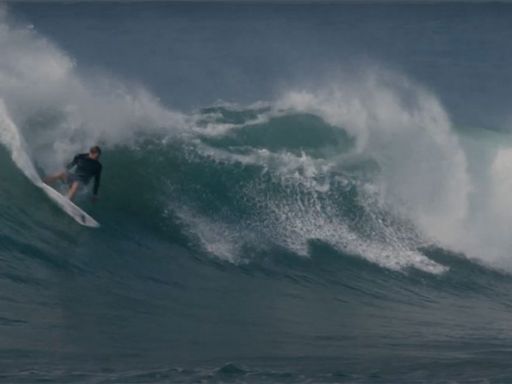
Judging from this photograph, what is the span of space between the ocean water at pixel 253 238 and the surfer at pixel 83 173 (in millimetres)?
359

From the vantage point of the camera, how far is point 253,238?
41.4 feet

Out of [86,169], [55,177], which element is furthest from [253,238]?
[55,177]

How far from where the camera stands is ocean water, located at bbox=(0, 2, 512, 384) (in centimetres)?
847

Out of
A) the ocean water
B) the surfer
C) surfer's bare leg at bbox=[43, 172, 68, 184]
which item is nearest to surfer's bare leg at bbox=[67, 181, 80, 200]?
the surfer

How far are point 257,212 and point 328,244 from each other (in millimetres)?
1087

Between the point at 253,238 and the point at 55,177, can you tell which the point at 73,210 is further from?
the point at 253,238

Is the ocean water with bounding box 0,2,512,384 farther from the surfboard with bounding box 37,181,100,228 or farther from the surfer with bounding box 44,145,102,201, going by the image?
the surfer with bounding box 44,145,102,201

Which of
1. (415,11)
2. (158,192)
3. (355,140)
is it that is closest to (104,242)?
(158,192)

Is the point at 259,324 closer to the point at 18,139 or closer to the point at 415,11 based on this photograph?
the point at 18,139

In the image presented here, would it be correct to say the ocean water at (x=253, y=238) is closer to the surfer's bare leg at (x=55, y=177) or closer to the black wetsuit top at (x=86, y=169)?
the surfer's bare leg at (x=55, y=177)

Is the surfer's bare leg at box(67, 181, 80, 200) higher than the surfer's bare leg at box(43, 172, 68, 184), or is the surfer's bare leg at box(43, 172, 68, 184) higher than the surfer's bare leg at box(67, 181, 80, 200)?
the surfer's bare leg at box(43, 172, 68, 184)

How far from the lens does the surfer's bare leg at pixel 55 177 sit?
1245 centimetres

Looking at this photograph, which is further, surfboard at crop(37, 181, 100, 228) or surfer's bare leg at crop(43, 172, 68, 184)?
surfer's bare leg at crop(43, 172, 68, 184)

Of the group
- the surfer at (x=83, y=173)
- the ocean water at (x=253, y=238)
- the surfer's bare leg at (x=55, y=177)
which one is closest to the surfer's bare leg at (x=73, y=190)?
the surfer at (x=83, y=173)
